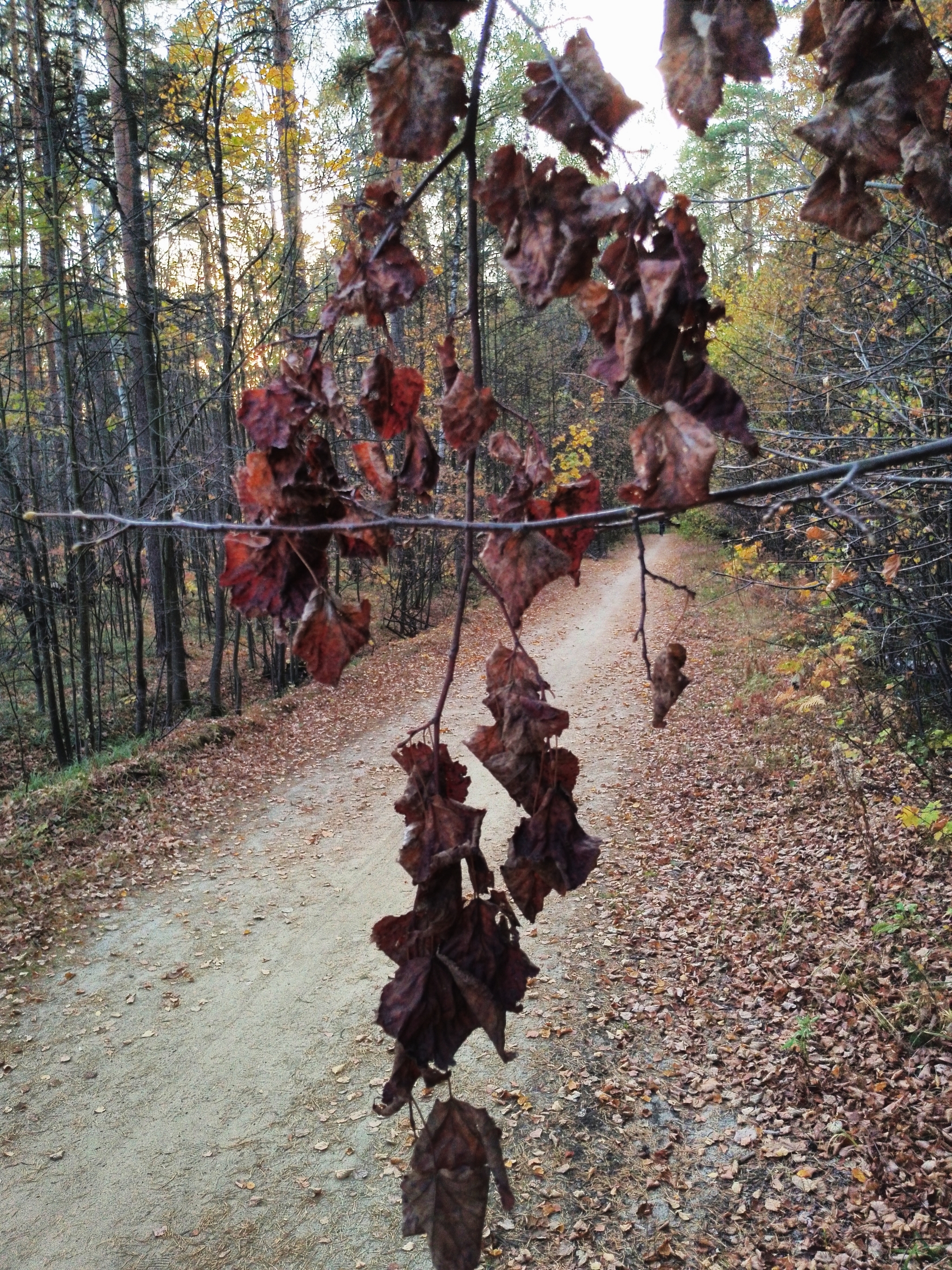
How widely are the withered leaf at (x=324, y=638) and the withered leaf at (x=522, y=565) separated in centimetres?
17

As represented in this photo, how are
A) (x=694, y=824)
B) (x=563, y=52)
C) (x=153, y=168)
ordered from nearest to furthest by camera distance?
1. (x=563, y=52)
2. (x=694, y=824)
3. (x=153, y=168)

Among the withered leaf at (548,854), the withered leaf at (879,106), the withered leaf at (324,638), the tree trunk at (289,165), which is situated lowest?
the withered leaf at (548,854)

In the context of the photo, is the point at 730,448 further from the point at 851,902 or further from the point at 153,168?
the point at 153,168

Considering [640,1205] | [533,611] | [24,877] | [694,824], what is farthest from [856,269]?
[533,611]

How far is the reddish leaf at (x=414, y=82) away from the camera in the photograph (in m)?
0.99

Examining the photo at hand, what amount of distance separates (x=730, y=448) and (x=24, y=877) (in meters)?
11.3

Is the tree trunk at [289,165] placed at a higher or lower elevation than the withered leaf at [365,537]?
higher

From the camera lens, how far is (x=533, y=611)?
18672 millimetres

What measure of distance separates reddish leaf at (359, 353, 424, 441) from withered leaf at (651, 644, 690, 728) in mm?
477

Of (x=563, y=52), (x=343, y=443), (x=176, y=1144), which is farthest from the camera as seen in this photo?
(x=343, y=443)

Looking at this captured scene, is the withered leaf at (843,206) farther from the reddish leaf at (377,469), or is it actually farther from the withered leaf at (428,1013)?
the withered leaf at (428,1013)

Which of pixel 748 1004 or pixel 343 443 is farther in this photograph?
pixel 343 443

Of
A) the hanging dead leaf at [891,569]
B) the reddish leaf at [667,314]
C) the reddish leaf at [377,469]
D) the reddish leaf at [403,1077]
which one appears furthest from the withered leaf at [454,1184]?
the hanging dead leaf at [891,569]

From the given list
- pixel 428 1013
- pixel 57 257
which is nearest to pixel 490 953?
pixel 428 1013
